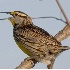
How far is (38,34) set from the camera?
455cm

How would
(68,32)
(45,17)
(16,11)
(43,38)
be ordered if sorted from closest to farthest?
(45,17), (68,32), (43,38), (16,11)

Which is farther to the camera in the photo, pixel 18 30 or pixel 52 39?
pixel 18 30

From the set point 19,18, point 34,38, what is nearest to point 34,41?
point 34,38

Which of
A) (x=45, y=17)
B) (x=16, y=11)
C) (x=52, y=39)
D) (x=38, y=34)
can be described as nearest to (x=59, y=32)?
(x=52, y=39)

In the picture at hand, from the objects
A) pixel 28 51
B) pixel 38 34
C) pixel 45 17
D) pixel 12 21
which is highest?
pixel 12 21

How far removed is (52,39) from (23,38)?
0.64 m

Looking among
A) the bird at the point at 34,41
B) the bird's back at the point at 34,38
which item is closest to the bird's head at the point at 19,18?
the bird at the point at 34,41

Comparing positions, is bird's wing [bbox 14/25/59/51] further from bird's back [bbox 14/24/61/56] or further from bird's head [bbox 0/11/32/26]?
bird's head [bbox 0/11/32/26]

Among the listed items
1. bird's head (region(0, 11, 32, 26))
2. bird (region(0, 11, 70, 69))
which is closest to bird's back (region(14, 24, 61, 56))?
bird (region(0, 11, 70, 69))

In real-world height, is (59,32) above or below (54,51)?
above

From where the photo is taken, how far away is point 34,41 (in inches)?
176

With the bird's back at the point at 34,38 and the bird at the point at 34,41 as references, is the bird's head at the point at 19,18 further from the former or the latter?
the bird's back at the point at 34,38

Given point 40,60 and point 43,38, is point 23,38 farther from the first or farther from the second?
point 40,60

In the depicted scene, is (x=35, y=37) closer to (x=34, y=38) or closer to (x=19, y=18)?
(x=34, y=38)
